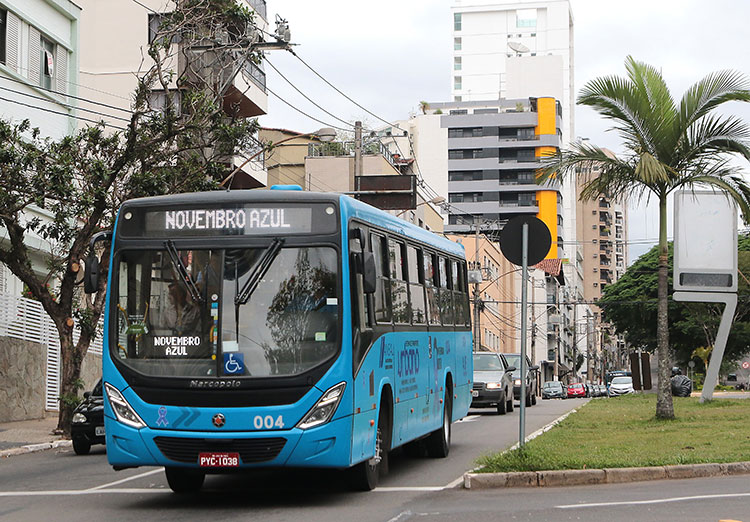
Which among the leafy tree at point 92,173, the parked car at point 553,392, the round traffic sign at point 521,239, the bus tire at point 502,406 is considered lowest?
the parked car at point 553,392

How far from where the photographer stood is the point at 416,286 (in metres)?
14.2

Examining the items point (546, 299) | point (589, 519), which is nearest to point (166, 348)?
point (589, 519)

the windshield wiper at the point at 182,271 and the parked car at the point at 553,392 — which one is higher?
the windshield wiper at the point at 182,271

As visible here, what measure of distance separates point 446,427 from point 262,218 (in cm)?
650

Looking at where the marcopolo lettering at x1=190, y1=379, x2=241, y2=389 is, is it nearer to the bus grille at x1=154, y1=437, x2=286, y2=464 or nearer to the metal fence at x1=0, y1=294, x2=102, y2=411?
the bus grille at x1=154, y1=437, x2=286, y2=464

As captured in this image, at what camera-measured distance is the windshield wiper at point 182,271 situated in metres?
10.7

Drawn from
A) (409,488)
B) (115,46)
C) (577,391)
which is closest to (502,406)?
(409,488)

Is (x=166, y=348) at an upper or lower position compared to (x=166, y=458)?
upper

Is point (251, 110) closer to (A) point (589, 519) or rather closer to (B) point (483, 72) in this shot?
(A) point (589, 519)

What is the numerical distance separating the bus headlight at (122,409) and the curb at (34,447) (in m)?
8.11

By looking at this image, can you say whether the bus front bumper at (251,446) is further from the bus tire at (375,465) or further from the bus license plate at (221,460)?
the bus tire at (375,465)

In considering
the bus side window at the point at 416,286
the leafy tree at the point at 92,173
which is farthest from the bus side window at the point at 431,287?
the leafy tree at the point at 92,173

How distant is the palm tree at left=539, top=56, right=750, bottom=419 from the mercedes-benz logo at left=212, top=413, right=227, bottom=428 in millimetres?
13178

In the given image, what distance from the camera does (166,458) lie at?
10523 millimetres
